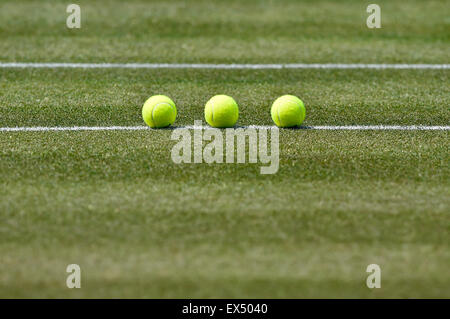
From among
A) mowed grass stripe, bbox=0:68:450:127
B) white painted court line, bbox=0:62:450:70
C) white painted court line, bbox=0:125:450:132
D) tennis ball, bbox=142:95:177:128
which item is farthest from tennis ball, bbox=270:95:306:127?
white painted court line, bbox=0:62:450:70

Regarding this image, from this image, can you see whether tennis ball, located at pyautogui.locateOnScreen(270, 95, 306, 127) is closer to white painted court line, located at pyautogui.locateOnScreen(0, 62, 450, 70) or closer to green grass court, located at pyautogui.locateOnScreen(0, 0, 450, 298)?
green grass court, located at pyautogui.locateOnScreen(0, 0, 450, 298)

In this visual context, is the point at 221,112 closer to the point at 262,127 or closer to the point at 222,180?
the point at 262,127

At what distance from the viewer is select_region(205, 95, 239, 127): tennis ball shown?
24.7ft

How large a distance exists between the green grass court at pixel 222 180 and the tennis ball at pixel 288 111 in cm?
23

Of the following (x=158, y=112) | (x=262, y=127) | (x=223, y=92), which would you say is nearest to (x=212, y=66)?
(x=223, y=92)

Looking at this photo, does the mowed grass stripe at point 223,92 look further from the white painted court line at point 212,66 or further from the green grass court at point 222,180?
the white painted court line at point 212,66

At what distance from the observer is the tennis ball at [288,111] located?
24.8 ft

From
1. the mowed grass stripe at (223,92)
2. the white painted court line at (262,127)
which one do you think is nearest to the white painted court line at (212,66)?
the mowed grass stripe at (223,92)

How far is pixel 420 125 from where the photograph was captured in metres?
7.83

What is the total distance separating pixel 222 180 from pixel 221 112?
58.0 inches

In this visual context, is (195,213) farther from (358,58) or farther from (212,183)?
(358,58)

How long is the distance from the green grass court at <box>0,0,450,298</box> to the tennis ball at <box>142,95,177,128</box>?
0.51ft

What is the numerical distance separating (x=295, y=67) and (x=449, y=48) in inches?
118
